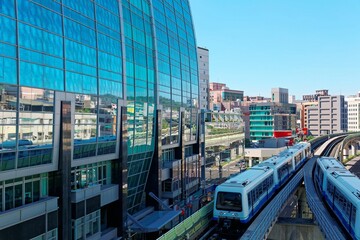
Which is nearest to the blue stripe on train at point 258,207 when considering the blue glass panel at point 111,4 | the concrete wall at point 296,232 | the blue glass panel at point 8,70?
the concrete wall at point 296,232

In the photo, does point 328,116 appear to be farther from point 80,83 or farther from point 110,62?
point 80,83

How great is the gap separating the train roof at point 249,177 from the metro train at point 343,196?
5.55m

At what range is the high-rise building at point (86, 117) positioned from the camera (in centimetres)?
1883

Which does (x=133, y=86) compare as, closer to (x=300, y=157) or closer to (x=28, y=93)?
(x=28, y=93)

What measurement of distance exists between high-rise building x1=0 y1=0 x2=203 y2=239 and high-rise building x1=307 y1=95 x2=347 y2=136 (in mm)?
169848

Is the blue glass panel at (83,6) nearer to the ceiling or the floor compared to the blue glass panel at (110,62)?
nearer to the ceiling

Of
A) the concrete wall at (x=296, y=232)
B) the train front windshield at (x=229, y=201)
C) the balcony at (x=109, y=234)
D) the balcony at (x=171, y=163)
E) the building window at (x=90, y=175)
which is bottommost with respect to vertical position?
the concrete wall at (x=296, y=232)

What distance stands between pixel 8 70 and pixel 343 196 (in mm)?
23685

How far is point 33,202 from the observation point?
1998cm

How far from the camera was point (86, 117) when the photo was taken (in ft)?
80.5

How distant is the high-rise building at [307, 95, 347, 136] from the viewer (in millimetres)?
189875

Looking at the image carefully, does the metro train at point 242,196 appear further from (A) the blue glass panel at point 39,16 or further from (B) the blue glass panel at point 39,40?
(A) the blue glass panel at point 39,16

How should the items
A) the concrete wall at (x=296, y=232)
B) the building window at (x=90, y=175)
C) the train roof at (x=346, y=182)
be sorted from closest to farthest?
the building window at (x=90, y=175), the train roof at (x=346, y=182), the concrete wall at (x=296, y=232)

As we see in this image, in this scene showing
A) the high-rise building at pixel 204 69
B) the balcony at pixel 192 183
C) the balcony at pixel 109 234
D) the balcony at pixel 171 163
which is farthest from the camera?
the high-rise building at pixel 204 69
